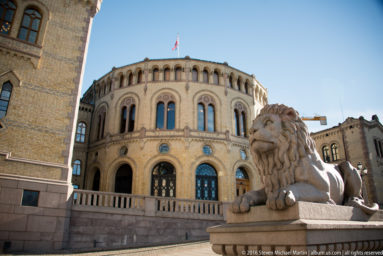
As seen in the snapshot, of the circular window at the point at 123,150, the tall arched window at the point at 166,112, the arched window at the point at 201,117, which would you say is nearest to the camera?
the circular window at the point at 123,150

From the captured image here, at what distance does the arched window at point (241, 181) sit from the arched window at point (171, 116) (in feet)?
24.4

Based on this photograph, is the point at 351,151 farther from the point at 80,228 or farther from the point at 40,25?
the point at 40,25

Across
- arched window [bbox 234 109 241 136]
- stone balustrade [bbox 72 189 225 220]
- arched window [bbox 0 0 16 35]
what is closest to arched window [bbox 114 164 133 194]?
stone balustrade [bbox 72 189 225 220]

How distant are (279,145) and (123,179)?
910 inches

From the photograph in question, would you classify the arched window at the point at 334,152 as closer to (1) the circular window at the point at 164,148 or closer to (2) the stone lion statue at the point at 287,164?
(1) the circular window at the point at 164,148

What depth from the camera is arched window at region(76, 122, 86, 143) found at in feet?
94.4

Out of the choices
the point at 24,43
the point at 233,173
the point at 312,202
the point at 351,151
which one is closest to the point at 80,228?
the point at 24,43

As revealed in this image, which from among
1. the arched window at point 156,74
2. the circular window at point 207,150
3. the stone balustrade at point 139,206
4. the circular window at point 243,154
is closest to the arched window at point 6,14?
the stone balustrade at point 139,206

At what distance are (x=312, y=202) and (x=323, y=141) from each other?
35.8m

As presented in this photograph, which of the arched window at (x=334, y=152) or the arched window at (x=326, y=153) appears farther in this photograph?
the arched window at (x=326, y=153)

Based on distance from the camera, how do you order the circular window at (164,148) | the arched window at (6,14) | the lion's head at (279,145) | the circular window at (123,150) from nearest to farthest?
1. the lion's head at (279,145)
2. the arched window at (6,14)
3. the circular window at (164,148)
4. the circular window at (123,150)

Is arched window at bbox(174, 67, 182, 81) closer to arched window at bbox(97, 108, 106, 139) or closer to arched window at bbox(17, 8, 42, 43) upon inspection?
arched window at bbox(97, 108, 106, 139)

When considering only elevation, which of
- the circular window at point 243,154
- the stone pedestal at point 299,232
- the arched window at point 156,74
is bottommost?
the stone pedestal at point 299,232

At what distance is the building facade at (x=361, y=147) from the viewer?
30575mm
